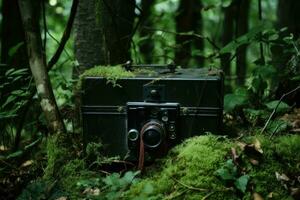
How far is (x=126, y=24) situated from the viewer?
357 centimetres

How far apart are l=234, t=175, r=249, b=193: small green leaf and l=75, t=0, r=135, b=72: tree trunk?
Answer: 4.86ft

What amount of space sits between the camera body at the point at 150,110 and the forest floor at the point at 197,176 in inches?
3.3

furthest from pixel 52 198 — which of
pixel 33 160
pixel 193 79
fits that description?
pixel 193 79

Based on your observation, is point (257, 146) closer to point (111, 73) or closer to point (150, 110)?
point (150, 110)

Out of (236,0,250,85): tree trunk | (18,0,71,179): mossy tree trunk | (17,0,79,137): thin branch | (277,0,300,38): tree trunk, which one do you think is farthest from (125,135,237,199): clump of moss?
(277,0,300,38): tree trunk

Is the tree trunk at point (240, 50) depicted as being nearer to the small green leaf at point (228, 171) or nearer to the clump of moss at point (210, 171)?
the clump of moss at point (210, 171)

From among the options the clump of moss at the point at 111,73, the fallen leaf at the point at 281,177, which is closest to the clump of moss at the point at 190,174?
the fallen leaf at the point at 281,177

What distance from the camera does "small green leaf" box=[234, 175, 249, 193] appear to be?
2.26 m

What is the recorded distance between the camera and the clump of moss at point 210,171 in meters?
2.33

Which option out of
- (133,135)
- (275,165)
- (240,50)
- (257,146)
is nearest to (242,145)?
(257,146)

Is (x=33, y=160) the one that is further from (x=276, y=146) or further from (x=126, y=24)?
(x=276, y=146)

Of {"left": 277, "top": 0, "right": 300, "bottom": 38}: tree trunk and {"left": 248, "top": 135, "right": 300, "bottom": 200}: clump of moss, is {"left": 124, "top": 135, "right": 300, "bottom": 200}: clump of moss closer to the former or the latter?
{"left": 248, "top": 135, "right": 300, "bottom": 200}: clump of moss

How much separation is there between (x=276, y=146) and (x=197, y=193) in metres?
0.51

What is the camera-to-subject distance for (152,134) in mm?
2570
